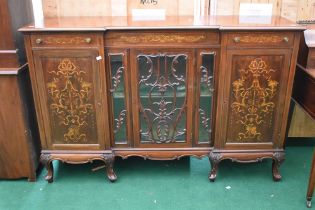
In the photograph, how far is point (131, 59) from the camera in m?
1.97

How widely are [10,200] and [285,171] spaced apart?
70.9 inches

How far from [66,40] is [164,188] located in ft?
3.57

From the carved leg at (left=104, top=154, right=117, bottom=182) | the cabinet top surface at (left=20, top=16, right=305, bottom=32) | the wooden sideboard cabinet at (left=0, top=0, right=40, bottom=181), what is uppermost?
the cabinet top surface at (left=20, top=16, right=305, bottom=32)

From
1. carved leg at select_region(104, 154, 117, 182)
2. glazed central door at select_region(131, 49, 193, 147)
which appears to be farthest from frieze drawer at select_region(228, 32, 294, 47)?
carved leg at select_region(104, 154, 117, 182)

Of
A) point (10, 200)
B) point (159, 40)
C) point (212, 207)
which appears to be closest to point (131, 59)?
point (159, 40)

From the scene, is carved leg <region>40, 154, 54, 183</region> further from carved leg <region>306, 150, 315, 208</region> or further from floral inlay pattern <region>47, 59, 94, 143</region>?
carved leg <region>306, 150, 315, 208</region>

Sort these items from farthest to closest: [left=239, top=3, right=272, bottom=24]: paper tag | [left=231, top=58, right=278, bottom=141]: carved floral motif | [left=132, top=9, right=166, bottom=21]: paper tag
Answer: [left=239, top=3, right=272, bottom=24]: paper tag
[left=132, top=9, right=166, bottom=21]: paper tag
[left=231, top=58, right=278, bottom=141]: carved floral motif

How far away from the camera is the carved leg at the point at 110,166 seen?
2168 mm

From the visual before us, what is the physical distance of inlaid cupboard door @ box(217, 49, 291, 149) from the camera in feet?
6.37

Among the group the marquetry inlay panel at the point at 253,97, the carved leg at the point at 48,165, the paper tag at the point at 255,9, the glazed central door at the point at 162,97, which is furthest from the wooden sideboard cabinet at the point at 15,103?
the paper tag at the point at 255,9

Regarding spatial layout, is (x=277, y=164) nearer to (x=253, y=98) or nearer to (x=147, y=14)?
(x=253, y=98)

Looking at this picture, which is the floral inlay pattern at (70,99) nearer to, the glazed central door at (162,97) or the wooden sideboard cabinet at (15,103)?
the wooden sideboard cabinet at (15,103)

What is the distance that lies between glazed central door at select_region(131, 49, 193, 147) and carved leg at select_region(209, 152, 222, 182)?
0.17 m

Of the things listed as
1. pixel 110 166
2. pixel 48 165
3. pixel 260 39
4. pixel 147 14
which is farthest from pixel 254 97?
pixel 48 165
